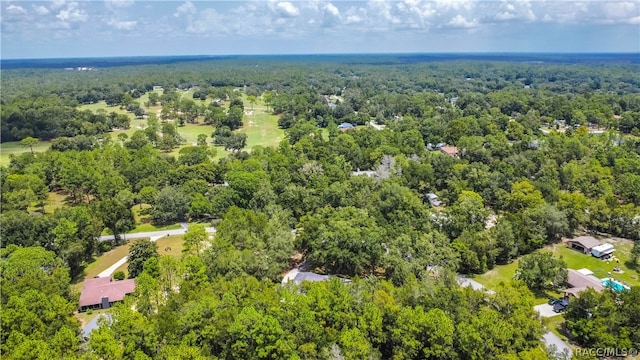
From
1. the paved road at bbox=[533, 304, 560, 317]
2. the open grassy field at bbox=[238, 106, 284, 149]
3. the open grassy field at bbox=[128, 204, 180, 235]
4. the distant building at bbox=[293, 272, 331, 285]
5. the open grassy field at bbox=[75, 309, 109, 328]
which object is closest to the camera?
the paved road at bbox=[533, 304, 560, 317]

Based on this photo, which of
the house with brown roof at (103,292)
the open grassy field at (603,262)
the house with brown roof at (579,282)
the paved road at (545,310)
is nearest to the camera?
the paved road at (545,310)

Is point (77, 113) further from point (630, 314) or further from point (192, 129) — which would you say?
point (630, 314)

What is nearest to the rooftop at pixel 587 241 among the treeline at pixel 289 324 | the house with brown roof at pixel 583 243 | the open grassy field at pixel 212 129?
the house with brown roof at pixel 583 243

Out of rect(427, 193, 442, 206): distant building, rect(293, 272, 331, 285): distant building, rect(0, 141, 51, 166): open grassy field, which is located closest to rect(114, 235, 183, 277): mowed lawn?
rect(293, 272, 331, 285): distant building

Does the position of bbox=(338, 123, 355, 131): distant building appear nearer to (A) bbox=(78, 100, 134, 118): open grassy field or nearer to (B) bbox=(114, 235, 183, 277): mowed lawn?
(B) bbox=(114, 235, 183, 277): mowed lawn

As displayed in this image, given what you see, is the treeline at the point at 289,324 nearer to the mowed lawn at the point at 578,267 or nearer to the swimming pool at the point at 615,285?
the mowed lawn at the point at 578,267

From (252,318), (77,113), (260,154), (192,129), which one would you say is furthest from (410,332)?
(77,113)
